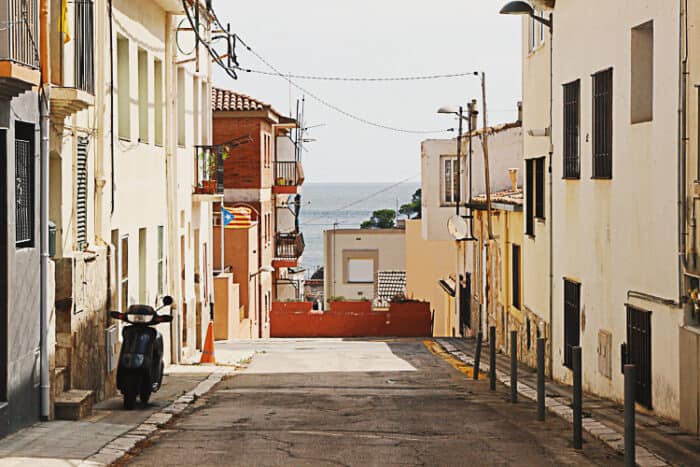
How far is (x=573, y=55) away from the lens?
19.0m

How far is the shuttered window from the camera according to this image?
1468 cm

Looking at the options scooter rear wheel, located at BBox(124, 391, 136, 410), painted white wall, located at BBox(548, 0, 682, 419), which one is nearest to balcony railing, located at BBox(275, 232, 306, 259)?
painted white wall, located at BBox(548, 0, 682, 419)

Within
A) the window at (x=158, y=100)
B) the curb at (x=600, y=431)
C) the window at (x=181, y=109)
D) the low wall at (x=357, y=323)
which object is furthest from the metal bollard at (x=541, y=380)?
the low wall at (x=357, y=323)

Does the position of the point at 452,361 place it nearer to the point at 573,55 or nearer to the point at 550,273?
the point at 550,273

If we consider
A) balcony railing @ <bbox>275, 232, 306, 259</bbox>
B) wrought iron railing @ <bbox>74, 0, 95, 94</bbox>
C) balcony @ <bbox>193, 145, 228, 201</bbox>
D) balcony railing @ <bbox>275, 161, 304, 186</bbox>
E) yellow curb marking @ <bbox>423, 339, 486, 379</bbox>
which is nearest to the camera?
wrought iron railing @ <bbox>74, 0, 95, 94</bbox>

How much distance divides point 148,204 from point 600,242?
832 cm

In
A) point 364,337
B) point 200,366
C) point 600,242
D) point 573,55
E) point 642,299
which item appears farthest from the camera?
point 364,337

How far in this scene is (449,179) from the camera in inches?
1641

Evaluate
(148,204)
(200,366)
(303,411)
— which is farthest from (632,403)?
(200,366)

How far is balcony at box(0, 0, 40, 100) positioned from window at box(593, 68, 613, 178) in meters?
8.31

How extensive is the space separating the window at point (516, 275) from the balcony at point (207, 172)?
23.0ft

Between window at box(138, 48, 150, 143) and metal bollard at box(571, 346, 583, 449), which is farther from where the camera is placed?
window at box(138, 48, 150, 143)

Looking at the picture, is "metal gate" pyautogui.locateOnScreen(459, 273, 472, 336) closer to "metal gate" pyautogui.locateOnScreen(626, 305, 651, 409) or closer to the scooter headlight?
"metal gate" pyautogui.locateOnScreen(626, 305, 651, 409)

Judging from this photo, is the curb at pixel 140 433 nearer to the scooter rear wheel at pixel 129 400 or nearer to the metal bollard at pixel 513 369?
the scooter rear wheel at pixel 129 400
